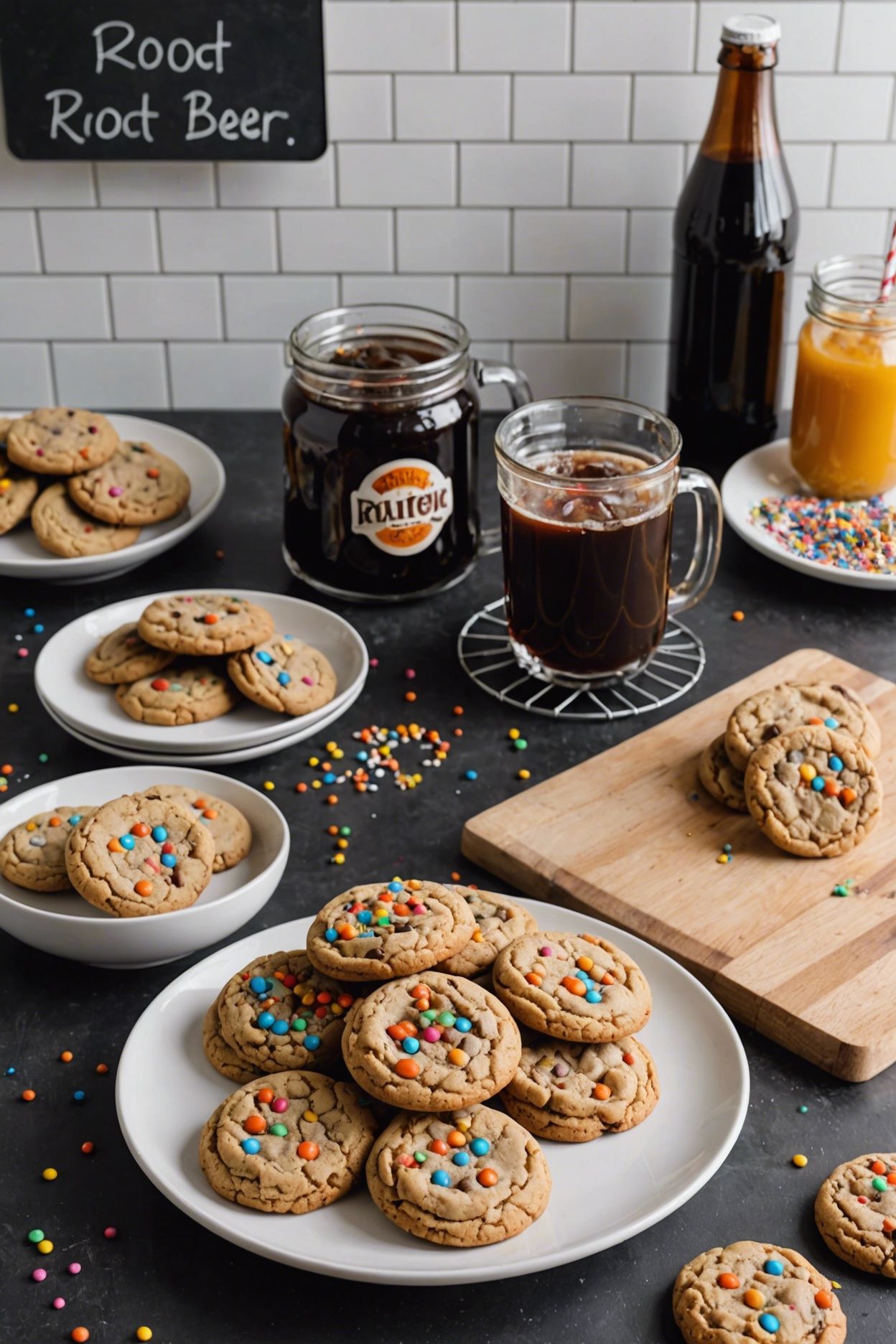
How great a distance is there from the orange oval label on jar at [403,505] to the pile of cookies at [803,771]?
0.43 metres

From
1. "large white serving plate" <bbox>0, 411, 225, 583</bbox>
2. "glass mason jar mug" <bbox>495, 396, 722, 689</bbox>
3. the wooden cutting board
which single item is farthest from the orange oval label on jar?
the wooden cutting board

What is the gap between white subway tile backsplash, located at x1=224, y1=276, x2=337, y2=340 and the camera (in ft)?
6.79

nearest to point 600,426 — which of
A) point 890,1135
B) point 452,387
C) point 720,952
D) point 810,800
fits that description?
point 452,387

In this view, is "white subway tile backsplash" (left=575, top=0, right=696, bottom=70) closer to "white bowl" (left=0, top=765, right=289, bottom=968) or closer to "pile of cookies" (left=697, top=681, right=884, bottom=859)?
"pile of cookies" (left=697, top=681, right=884, bottom=859)

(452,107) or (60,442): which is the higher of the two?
(452,107)

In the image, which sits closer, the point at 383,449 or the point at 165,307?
the point at 383,449

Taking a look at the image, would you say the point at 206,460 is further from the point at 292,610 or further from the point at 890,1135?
the point at 890,1135

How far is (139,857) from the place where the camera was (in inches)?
43.9

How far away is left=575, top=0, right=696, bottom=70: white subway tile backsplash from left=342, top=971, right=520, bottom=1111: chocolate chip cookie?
1410mm

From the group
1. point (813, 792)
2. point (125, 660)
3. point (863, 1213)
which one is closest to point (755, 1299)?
point (863, 1213)

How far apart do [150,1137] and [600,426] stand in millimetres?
885

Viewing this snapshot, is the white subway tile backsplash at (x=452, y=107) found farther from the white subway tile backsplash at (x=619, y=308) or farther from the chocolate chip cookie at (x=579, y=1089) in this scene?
the chocolate chip cookie at (x=579, y=1089)

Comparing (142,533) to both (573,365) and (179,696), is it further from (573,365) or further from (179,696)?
(573,365)

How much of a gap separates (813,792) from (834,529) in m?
0.56
